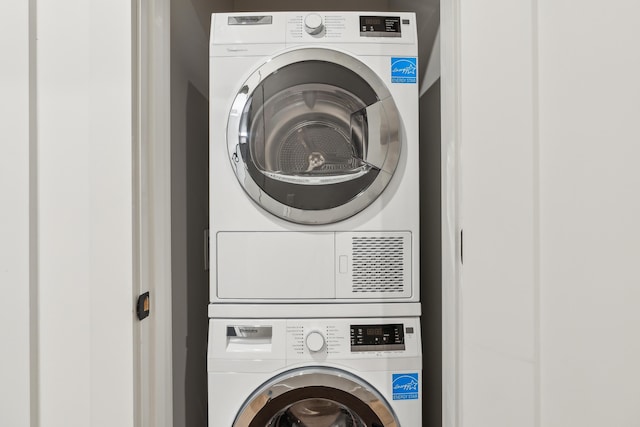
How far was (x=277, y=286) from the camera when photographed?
1401mm

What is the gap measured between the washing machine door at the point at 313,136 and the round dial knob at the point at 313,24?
0.06 metres

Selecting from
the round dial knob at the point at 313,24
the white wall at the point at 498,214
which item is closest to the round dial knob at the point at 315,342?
the white wall at the point at 498,214

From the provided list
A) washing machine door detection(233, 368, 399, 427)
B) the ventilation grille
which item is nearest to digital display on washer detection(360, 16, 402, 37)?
the ventilation grille

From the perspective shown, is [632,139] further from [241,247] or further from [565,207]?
[241,247]

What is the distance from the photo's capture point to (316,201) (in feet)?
4.61

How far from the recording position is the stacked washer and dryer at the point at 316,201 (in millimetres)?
1396

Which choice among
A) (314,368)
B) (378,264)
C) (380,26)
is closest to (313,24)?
(380,26)

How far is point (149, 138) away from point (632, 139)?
1.07 m

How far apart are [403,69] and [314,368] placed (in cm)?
102
